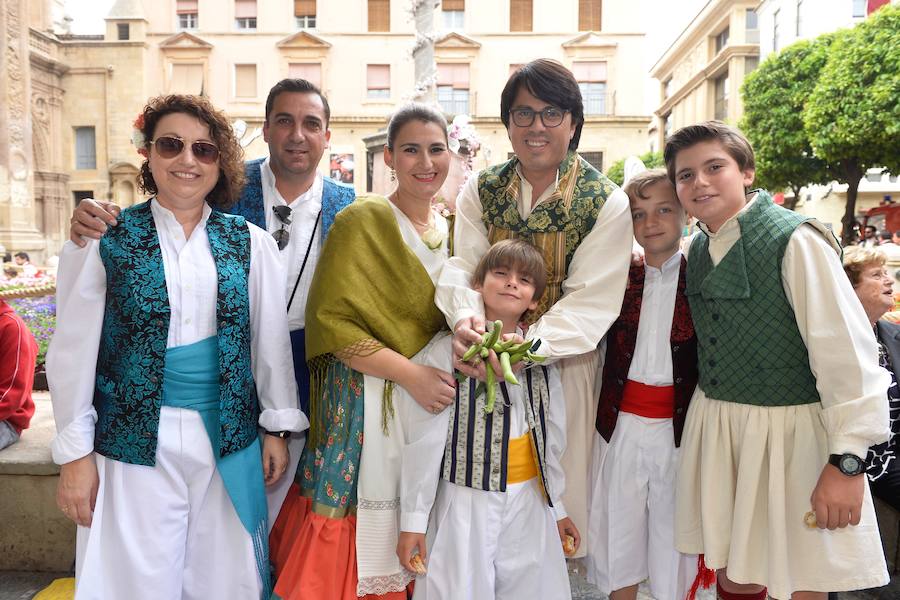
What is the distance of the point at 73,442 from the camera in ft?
6.32

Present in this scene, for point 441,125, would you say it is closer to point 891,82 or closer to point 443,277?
point 443,277

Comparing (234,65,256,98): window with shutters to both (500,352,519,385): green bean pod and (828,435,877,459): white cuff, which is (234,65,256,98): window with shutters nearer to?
(500,352,519,385): green bean pod

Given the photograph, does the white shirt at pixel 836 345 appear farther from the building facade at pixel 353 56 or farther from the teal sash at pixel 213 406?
the building facade at pixel 353 56

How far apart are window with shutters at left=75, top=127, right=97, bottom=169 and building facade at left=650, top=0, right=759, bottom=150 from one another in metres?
24.0

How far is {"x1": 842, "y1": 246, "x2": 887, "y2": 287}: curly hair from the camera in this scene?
8.52 ft

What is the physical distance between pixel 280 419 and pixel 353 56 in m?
28.0

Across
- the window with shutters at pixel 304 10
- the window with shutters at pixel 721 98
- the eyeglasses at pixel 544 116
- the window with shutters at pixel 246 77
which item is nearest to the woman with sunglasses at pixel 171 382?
the eyeglasses at pixel 544 116

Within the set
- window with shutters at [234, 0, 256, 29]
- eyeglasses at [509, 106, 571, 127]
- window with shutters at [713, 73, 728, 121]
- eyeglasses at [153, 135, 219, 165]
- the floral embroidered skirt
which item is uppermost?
window with shutters at [234, 0, 256, 29]

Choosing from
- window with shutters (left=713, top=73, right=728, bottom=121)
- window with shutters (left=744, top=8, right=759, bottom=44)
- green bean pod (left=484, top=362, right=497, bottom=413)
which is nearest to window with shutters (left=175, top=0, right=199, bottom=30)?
window with shutters (left=713, top=73, right=728, bottom=121)

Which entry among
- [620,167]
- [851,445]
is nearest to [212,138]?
[851,445]

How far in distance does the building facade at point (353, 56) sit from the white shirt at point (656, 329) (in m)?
24.4

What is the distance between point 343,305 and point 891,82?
1386cm

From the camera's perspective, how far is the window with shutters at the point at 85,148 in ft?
85.7

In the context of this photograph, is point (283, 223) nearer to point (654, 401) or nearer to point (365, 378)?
point (365, 378)
